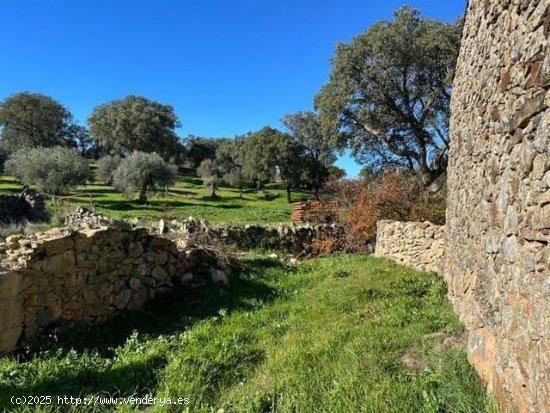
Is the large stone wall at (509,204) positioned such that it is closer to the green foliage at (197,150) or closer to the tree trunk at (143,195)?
the tree trunk at (143,195)

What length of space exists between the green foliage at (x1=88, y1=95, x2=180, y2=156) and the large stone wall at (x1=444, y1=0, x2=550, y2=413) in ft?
162

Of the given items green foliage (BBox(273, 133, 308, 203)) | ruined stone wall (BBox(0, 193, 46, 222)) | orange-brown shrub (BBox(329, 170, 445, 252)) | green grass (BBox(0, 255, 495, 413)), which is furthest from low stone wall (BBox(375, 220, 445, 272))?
green foliage (BBox(273, 133, 308, 203))

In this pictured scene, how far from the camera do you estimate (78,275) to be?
21.1 feet

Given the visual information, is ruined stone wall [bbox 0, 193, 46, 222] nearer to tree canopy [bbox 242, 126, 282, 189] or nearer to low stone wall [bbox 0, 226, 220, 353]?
low stone wall [bbox 0, 226, 220, 353]

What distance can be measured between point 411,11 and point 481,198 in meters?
19.3

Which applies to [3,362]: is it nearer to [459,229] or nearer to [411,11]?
[459,229]

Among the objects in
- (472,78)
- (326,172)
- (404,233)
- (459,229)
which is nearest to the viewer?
(472,78)

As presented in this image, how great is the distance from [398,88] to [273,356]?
754 inches

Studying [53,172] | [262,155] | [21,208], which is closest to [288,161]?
[262,155]

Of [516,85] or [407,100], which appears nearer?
[516,85]

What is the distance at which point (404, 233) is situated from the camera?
34.0 ft

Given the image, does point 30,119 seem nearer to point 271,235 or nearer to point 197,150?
point 197,150

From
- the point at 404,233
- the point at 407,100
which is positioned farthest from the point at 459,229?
the point at 407,100

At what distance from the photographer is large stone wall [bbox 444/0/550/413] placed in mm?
2713
